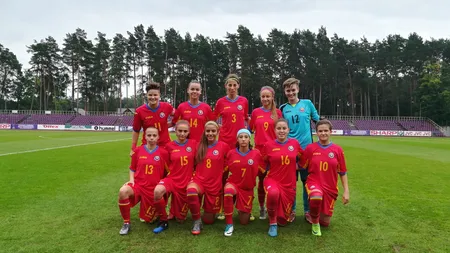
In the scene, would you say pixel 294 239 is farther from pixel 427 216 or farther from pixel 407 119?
pixel 407 119

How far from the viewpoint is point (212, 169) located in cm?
487

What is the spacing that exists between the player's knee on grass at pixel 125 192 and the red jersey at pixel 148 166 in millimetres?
273

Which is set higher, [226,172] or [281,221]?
[226,172]

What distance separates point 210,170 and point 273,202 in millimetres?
1104

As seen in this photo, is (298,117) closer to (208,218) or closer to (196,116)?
(196,116)

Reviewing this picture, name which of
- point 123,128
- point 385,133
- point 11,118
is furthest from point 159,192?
point 11,118

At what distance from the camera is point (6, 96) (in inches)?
2906

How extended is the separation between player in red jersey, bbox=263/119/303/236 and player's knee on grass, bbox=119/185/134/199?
6.59ft

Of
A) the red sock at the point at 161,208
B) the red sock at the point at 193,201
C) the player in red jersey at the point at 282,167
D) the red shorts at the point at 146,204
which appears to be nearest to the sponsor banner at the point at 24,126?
the red shorts at the point at 146,204

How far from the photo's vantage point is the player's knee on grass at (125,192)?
4.36m

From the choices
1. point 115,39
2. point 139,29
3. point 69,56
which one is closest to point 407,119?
point 139,29

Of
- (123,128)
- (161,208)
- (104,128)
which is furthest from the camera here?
(104,128)

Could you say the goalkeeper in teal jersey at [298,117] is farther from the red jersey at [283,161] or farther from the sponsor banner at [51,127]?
the sponsor banner at [51,127]

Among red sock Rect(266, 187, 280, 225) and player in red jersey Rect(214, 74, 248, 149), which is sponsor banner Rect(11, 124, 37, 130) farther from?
red sock Rect(266, 187, 280, 225)
